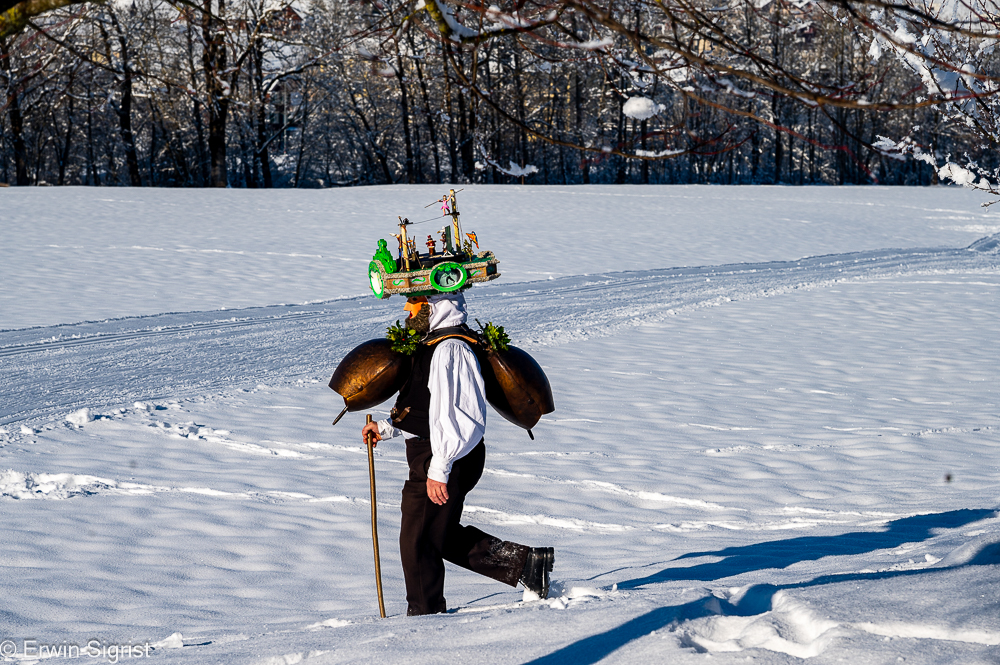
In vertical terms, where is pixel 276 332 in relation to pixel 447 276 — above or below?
below

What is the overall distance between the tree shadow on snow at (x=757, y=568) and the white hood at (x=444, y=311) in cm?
133

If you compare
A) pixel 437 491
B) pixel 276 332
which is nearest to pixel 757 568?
pixel 437 491

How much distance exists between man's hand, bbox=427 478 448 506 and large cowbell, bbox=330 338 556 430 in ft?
1.24

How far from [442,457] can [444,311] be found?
60 cm

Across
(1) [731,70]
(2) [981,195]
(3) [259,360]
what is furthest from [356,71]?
(1) [731,70]

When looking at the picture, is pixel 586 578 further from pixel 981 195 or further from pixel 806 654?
pixel 981 195

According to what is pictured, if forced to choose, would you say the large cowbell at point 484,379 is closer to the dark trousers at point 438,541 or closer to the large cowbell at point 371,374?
the large cowbell at point 371,374

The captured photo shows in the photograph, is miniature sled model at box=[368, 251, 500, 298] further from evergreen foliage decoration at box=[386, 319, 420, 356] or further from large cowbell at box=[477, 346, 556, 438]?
large cowbell at box=[477, 346, 556, 438]

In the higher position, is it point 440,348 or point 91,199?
point 91,199

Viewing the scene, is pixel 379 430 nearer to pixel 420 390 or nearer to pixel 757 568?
pixel 420 390

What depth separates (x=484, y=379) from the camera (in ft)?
12.1

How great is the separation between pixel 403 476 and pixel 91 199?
20.6 metres

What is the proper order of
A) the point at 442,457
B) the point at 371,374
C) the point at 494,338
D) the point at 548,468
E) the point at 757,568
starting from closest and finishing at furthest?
the point at 442,457, the point at 371,374, the point at 494,338, the point at 757,568, the point at 548,468

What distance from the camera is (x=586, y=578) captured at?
4449 millimetres
